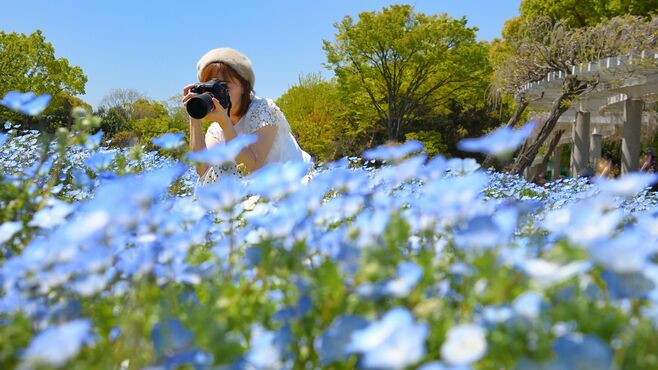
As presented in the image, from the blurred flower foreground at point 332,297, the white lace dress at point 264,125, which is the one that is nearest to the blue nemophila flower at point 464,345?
the blurred flower foreground at point 332,297

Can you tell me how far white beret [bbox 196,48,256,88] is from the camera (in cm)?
354

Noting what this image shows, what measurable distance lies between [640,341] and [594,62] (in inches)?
394

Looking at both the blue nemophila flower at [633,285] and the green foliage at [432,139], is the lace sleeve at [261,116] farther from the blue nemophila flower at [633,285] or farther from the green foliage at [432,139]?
the green foliage at [432,139]

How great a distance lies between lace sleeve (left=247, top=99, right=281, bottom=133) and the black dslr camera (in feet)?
2.03

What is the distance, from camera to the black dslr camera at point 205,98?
2.76 meters

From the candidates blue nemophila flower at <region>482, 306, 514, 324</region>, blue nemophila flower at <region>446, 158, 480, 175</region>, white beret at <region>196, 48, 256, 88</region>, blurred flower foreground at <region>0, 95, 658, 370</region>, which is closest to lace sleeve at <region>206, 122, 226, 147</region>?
white beret at <region>196, 48, 256, 88</region>

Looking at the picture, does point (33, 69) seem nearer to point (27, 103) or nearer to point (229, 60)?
point (229, 60)

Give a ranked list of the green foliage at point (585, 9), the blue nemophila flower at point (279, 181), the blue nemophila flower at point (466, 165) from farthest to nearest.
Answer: the green foliage at point (585, 9) < the blue nemophila flower at point (466, 165) < the blue nemophila flower at point (279, 181)

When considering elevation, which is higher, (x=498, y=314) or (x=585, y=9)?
(x=585, y=9)

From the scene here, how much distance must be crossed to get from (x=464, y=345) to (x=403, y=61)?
75.4ft

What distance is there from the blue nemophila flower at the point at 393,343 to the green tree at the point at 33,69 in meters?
25.1

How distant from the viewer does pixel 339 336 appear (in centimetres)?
65

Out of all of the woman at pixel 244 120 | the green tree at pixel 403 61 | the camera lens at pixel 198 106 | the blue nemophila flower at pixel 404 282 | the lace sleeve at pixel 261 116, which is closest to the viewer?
the blue nemophila flower at pixel 404 282

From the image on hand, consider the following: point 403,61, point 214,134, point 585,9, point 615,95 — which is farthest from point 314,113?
point 214,134
